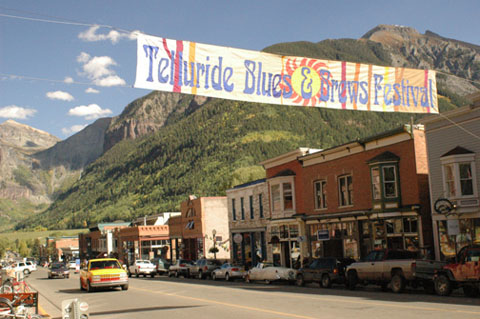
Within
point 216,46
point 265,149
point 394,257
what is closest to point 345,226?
point 394,257

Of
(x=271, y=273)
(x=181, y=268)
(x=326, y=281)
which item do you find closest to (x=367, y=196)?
(x=271, y=273)

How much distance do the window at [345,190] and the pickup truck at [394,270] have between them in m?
9.70

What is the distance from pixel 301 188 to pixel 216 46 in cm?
2604

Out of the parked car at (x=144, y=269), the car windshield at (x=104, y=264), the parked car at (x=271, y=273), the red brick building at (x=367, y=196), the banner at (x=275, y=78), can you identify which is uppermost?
the banner at (x=275, y=78)

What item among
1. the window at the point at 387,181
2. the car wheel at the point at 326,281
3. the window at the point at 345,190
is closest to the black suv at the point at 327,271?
the car wheel at the point at 326,281

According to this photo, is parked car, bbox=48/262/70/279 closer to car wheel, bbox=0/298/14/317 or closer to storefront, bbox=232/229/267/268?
storefront, bbox=232/229/267/268

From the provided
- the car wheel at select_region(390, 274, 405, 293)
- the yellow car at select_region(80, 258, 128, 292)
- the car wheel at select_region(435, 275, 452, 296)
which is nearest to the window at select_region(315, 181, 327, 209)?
the car wheel at select_region(390, 274, 405, 293)

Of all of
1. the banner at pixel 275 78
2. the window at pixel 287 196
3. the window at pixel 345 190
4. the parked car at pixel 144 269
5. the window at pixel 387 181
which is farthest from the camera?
the parked car at pixel 144 269

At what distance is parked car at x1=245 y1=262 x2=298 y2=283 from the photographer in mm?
29859

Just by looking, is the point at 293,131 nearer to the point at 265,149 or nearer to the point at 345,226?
the point at 265,149

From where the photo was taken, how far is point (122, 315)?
16.5 meters

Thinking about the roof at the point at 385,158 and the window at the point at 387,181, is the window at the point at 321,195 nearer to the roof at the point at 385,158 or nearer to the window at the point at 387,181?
the roof at the point at 385,158

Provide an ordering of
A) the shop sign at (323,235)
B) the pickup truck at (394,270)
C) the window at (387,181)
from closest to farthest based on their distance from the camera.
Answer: the pickup truck at (394,270)
the window at (387,181)
the shop sign at (323,235)

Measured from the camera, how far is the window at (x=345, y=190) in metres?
34.2
